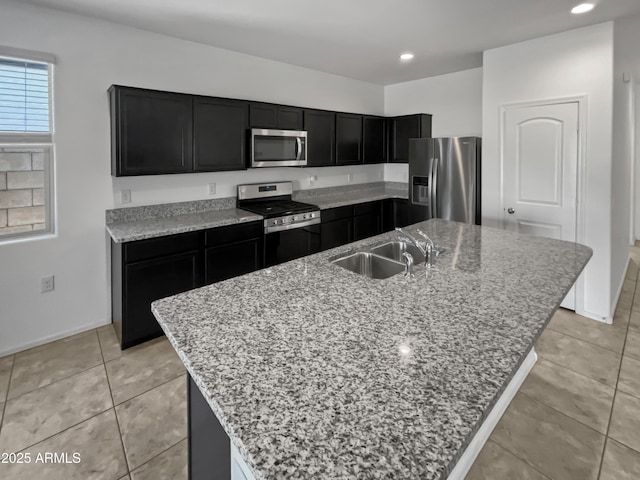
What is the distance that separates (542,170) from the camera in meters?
3.54

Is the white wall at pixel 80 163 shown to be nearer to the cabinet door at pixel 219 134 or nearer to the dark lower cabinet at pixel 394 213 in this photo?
the cabinet door at pixel 219 134

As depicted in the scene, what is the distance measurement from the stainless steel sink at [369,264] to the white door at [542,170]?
2365 millimetres

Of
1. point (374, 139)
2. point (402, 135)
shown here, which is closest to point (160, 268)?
point (374, 139)

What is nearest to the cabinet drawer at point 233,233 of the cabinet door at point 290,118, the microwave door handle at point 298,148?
the microwave door handle at point 298,148

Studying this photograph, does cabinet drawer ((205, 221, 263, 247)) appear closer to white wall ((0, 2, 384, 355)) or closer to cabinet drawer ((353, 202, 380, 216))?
white wall ((0, 2, 384, 355))

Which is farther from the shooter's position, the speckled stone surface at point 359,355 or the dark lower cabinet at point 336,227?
the dark lower cabinet at point 336,227

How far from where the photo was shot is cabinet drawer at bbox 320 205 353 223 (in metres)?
4.26

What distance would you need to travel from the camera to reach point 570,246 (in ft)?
7.11

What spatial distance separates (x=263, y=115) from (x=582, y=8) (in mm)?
2819

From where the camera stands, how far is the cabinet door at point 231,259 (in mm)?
3227

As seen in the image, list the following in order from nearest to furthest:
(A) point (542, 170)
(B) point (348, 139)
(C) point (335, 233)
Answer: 1. (A) point (542, 170)
2. (C) point (335, 233)
3. (B) point (348, 139)

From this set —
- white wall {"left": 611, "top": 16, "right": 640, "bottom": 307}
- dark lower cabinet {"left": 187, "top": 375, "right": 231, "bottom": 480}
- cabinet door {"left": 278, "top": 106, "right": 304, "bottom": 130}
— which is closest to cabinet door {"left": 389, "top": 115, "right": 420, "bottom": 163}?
cabinet door {"left": 278, "top": 106, "right": 304, "bottom": 130}

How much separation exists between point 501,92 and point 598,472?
3306mm

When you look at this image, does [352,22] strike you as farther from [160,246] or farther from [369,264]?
[160,246]
